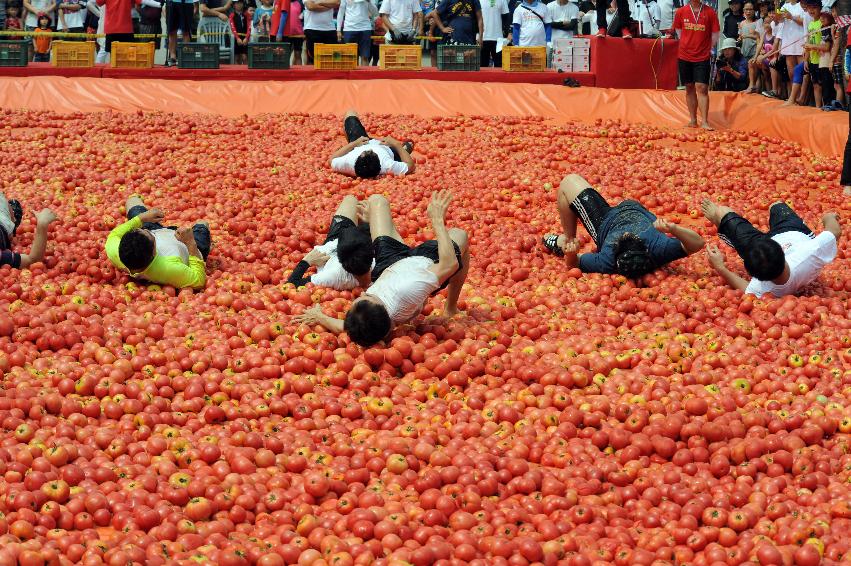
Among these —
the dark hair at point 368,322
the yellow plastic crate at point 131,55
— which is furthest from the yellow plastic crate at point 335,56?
the dark hair at point 368,322

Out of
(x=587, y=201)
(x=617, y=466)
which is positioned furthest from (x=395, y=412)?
(x=587, y=201)

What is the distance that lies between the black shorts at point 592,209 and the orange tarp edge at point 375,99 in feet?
21.5

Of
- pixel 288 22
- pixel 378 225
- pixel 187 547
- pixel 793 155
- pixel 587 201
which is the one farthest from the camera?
pixel 288 22

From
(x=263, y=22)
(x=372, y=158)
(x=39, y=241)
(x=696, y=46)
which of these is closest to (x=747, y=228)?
(x=372, y=158)

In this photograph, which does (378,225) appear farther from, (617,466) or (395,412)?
(617,466)

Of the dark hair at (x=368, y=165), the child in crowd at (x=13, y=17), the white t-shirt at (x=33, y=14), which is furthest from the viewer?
the child in crowd at (x=13, y=17)

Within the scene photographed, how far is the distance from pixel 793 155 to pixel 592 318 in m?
6.85

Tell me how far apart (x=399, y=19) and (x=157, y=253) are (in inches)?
391

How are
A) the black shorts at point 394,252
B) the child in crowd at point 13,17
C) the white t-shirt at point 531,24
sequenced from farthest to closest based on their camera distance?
1. the child in crowd at point 13,17
2. the white t-shirt at point 531,24
3. the black shorts at point 394,252

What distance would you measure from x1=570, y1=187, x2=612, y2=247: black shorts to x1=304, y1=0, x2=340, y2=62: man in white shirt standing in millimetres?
8793

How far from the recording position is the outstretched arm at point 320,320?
661 centimetres

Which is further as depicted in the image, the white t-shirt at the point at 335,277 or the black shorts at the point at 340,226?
the black shorts at the point at 340,226

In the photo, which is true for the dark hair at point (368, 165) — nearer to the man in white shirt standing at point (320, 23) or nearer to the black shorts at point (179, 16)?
the man in white shirt standing at point (320, 23)

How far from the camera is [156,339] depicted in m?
6.70
